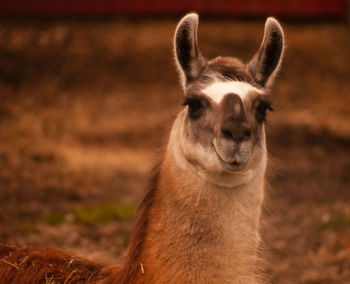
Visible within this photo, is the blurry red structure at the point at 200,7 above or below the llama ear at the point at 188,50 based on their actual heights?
below

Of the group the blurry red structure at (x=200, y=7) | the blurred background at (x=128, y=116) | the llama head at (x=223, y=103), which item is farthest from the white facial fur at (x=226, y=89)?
the blurry red structure at (x=200, y=7)

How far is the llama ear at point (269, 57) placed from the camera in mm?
3727

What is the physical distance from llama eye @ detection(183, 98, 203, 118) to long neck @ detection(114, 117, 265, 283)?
30 cm

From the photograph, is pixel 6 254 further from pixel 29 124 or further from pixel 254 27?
pixel 254 27

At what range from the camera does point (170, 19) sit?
49.5 ft

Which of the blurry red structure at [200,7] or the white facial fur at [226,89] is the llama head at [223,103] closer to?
the white facial fur at [226,89]

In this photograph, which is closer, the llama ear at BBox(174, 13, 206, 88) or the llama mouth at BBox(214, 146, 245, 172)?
the llama mouth at BBox(214, 146, 245, 172)

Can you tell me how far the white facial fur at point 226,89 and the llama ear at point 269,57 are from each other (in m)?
0.23

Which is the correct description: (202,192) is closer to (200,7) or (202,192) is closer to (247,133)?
(247,133)

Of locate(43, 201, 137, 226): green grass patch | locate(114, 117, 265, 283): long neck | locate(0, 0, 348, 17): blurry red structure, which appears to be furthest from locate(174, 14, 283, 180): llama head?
locate(0, 0, 348, 17): blurry red structure

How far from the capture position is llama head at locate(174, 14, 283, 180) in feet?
10.9

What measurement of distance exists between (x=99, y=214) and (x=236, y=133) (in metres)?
4.99

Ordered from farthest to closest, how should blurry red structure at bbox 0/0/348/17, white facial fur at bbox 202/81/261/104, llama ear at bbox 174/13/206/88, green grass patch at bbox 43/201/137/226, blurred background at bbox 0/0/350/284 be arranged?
1. blurry red structure at bbox 0/0/348/17
2. green grass patch at bbox 43/201/137/226
3. blurred background at bbox 0/0/350/284
4. llama ear at bbox 174/13/206/88
5. white facial fur at bbox 202/81/261/104

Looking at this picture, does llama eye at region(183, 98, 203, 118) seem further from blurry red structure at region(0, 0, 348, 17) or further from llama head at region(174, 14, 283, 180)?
blurry red structure at region(0, 0, 348, 17)
